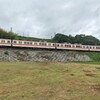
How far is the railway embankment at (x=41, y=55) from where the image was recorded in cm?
4347

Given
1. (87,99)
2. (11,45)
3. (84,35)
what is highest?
(84,35)

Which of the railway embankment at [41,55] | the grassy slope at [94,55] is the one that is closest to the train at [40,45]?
the railway embankment at [41,55]

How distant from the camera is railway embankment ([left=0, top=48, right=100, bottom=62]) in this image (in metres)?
43.5

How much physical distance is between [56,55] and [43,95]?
42257 mm

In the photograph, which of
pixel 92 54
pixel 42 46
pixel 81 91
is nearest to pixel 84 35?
pixel 92 54

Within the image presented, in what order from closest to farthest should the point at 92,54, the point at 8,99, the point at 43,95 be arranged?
the point at 8,99 < the point at 43,95 < the point at 92,54

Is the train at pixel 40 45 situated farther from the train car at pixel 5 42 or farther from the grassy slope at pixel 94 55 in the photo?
the grassy slope at pixel 94 55

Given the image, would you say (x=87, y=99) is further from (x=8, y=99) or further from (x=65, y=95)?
(x=8, y=99)

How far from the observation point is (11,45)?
47.8m

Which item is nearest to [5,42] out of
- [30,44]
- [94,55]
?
[30,44]

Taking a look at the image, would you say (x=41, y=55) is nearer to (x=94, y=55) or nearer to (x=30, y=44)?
(x=30, y=44)

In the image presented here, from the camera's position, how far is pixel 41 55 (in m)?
49.7

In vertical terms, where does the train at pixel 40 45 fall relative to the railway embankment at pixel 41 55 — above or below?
above

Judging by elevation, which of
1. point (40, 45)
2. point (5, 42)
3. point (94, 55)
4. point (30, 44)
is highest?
point (5, 42)
